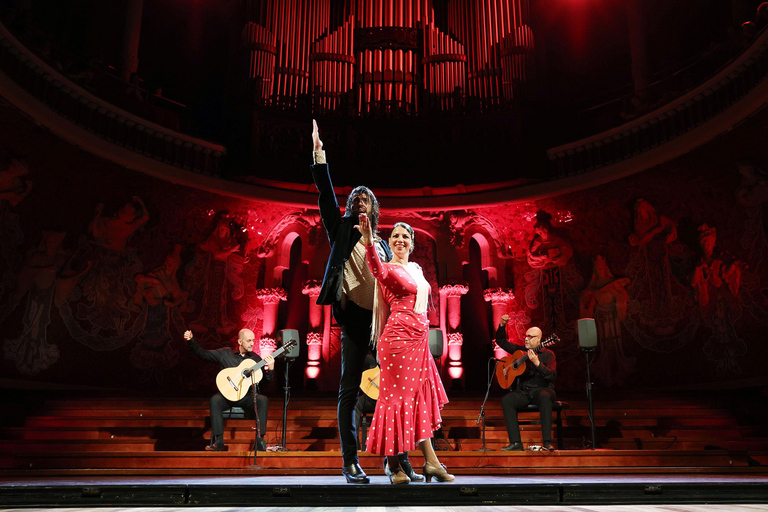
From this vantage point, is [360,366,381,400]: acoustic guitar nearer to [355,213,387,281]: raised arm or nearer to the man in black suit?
the man in black suit

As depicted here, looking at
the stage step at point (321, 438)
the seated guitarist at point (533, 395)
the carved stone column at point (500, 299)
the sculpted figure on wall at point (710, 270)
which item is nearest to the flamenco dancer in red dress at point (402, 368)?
the stage step at point (321, 438)

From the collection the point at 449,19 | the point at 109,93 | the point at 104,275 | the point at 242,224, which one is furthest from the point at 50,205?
the point at 449,19

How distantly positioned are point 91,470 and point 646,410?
18.5 feet

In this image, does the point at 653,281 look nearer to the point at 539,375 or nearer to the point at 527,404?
the point at 539,375

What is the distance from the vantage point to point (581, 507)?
8.18 feet

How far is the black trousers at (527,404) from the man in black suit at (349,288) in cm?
306

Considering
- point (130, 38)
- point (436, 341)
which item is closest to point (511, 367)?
point (436, 341)

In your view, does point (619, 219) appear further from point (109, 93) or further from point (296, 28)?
point (109, 93)

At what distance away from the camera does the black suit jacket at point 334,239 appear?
3.22m

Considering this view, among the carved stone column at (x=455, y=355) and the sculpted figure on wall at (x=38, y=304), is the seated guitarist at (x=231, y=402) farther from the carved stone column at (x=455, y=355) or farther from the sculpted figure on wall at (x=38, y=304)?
the carved stone column at (x=455, y=355)

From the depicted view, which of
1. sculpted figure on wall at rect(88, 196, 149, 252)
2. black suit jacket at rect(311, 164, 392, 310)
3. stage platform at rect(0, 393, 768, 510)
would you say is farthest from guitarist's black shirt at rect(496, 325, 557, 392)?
sculpted figure on wall at rect(88, 196, 149, 252)

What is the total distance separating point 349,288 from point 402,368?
1.65 feet

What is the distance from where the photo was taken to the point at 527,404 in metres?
6.02

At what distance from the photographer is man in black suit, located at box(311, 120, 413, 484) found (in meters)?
3.12
